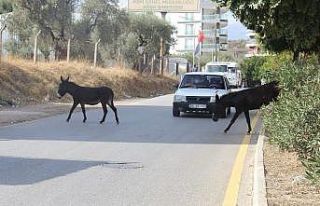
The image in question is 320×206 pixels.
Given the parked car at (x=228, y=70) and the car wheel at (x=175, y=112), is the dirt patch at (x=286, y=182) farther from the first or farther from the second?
the parked car at (x=228, y=70)

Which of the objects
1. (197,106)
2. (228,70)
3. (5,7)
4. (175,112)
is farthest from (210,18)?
(197,106)

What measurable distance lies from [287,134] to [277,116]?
0.78m

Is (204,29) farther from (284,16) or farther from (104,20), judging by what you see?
(284,16)

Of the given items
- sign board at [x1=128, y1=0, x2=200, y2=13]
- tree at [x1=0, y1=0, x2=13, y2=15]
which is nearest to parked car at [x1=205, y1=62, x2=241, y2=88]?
sign board at [x1=128, y1=0, x2=200, y2=13]

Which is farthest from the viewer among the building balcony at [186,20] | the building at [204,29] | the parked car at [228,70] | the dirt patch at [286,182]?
the building balcony at [186,20]

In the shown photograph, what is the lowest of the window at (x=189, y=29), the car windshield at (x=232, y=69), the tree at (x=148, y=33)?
the car windshield at (x=232, y=69)

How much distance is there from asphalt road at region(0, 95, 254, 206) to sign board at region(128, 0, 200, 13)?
34.1m

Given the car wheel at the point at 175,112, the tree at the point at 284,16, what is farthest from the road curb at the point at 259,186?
the car wheel at the point at 175,112

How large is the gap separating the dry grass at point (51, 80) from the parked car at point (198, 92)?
748cm

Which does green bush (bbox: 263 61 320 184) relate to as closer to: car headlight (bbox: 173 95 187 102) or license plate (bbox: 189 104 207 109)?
license plate (bbox: 189 104 207 109)

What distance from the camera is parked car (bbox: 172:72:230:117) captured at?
2233cm

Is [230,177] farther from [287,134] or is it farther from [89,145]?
[89,145]

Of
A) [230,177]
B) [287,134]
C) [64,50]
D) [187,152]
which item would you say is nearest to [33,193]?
[230,177]

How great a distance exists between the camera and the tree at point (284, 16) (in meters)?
13.1
